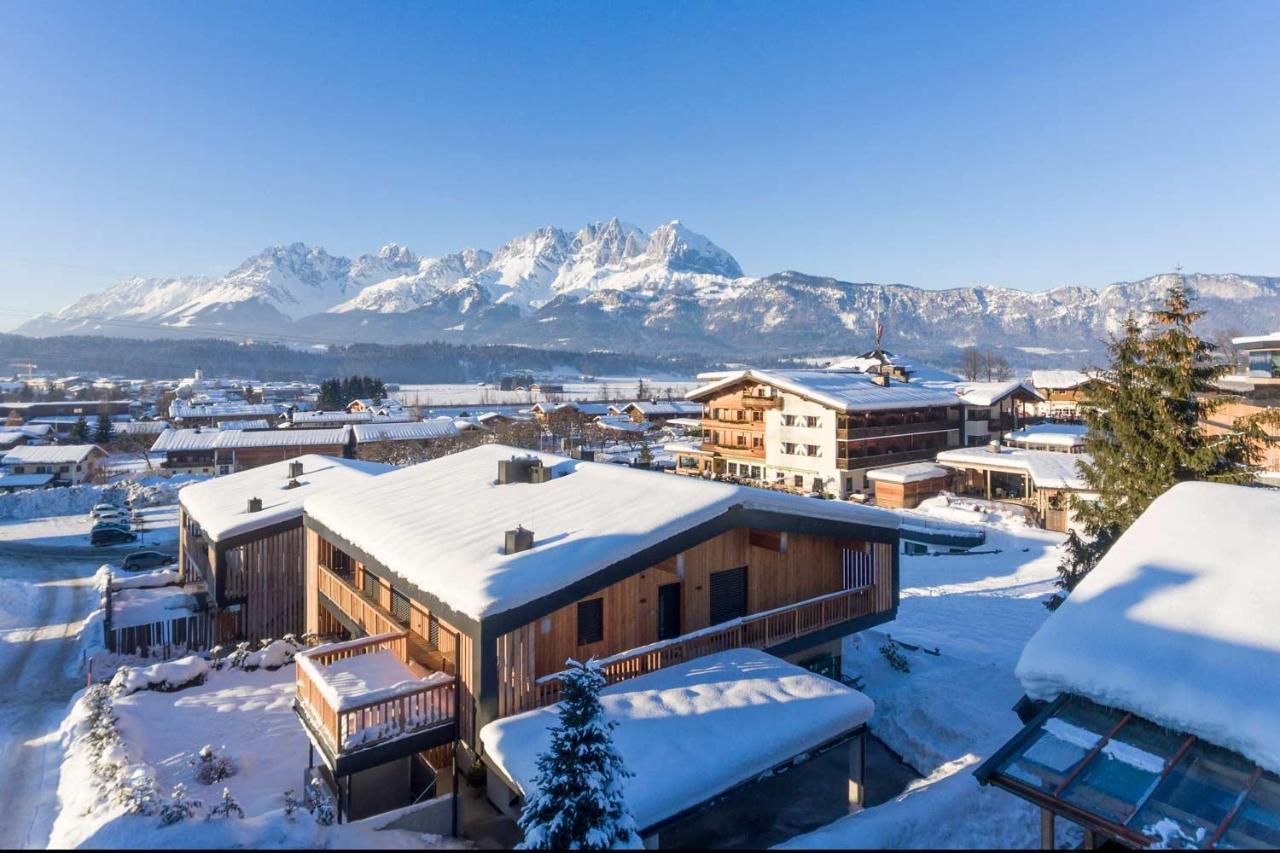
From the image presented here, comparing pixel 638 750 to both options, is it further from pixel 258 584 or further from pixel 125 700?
pixel 258 584

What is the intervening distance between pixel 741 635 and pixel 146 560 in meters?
28.3

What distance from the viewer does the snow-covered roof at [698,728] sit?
7581 millimetres

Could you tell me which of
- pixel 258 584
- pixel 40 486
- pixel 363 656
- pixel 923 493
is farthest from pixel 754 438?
pixel 40 486

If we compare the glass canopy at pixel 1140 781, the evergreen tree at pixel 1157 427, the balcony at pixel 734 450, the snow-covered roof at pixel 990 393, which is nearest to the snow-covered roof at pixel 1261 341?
the evergreen tree at pixel 1157 427

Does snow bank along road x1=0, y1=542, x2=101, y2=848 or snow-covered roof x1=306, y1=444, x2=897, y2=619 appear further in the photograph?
snow bank along road x1=0, y1=542, x2=101, y2=848

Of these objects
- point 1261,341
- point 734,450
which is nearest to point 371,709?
point 1261,341

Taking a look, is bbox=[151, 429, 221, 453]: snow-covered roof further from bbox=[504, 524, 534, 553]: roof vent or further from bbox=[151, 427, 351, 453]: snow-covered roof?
bbox=[504, 524, 534, 553]: roof vent

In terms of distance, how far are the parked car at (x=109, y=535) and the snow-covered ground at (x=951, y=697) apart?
34860mm

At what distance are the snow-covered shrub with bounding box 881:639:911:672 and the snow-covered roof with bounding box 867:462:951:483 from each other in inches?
1101

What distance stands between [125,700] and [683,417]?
90158 millimetres

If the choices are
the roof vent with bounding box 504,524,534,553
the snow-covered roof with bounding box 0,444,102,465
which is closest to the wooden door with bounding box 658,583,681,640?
the roof vent with bounding box 504,524,534,553

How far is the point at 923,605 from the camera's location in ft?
68.4

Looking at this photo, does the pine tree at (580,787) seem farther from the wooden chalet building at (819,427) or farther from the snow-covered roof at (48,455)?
the snow-covered roof at (48,455)

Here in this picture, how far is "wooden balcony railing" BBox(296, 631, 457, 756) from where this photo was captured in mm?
8836
